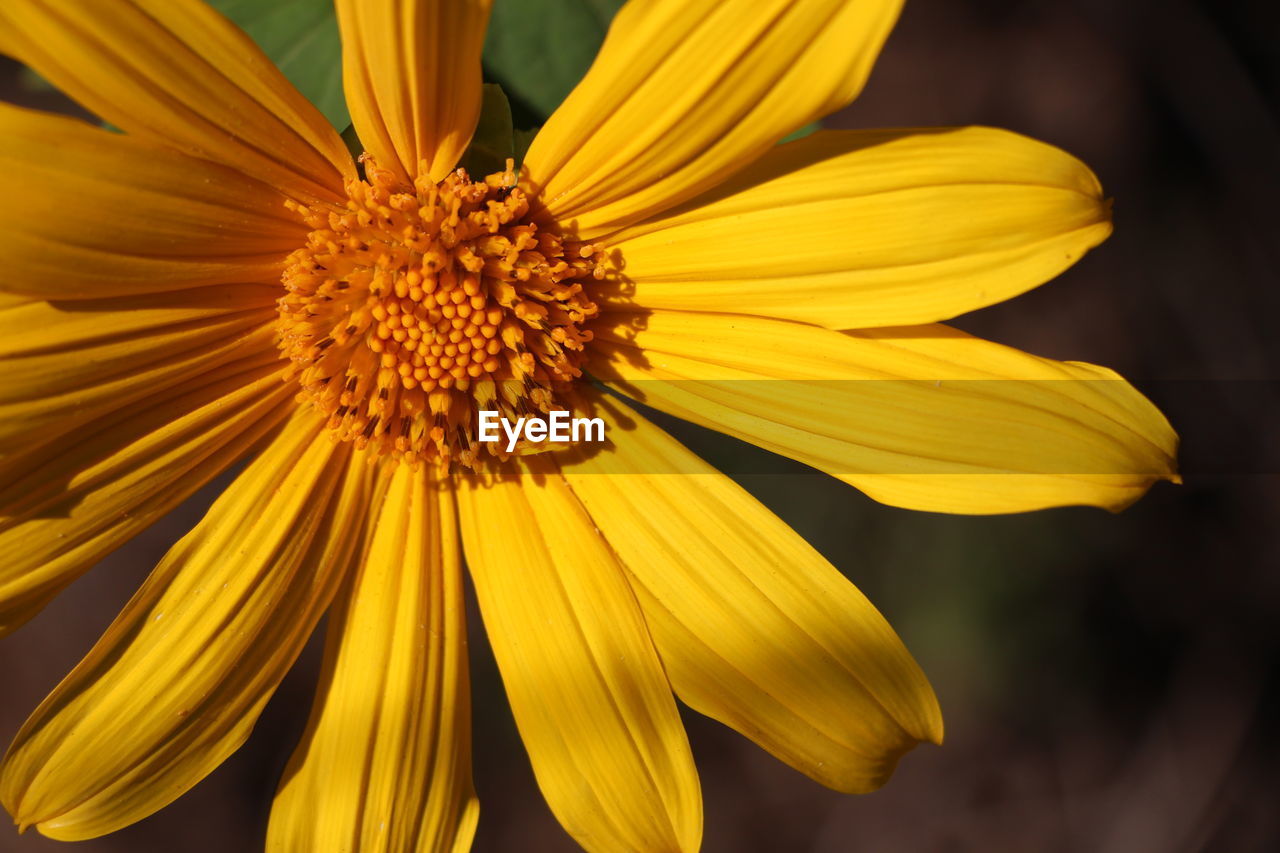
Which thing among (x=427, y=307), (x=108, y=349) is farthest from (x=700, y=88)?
(x=108, y=349)

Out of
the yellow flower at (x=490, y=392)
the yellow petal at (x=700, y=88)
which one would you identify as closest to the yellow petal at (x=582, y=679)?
the yellow flower at (x=490, y=392)

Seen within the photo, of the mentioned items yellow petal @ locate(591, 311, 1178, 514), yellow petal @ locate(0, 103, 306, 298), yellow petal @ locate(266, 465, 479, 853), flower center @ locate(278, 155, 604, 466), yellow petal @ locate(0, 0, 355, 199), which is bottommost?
yellow petal @ locate(266, 465, 479, 853)

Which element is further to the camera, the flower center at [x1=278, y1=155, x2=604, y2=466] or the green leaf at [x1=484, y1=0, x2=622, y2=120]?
the green leaf at [x1=484, y1=0, x2=622, y2=120]

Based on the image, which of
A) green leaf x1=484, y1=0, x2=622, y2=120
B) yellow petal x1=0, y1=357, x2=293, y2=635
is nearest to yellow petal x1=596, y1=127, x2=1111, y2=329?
green leaf x1=484, y1=0, x2=622, y2=120

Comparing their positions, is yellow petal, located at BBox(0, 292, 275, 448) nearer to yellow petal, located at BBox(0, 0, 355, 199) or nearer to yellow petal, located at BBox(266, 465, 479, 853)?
yellow petal, located at BBox(0, 0, 355, 199)

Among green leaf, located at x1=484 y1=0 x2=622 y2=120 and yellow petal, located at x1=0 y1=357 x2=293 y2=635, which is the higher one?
green leaf, located at x1=484 y1=0 x2=622 y2=120

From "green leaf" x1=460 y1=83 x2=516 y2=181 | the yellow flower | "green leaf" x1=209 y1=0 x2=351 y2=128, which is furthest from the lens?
"green leaf" x1=209 y1=0 x2=351 y2=128
